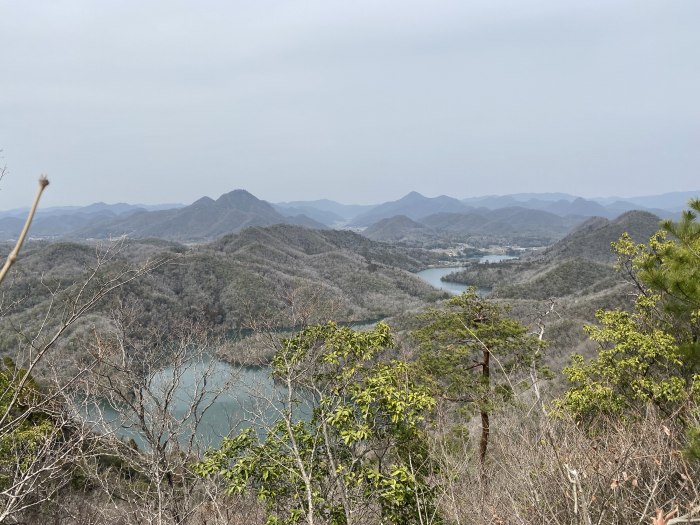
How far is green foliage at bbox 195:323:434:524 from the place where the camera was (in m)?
6.63

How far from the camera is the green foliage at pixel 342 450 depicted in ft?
21.8

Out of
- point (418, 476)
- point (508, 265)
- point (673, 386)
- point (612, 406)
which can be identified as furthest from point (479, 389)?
point (508, 265)

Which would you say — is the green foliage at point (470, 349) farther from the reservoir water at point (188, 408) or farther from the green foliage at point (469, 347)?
the reservoir water at point (188, 408)

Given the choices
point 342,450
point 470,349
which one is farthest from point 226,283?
point 342,450

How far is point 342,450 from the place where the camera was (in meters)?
7.51

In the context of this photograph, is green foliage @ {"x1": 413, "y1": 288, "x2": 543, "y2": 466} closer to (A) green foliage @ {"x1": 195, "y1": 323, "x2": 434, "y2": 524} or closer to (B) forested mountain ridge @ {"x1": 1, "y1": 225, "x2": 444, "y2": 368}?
(A) green foliage @ {"x1": 195, "y1": 323, "x2": 434, "y2": 524}

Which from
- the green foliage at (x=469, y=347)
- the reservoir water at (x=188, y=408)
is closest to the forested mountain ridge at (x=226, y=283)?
the reservoir water at (x=188, y=408)

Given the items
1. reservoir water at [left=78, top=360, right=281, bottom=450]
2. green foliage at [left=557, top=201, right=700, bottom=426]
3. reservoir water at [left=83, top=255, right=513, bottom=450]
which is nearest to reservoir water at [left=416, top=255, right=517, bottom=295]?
reservoir water at [left=83, top=255, right=513, bottom=450]

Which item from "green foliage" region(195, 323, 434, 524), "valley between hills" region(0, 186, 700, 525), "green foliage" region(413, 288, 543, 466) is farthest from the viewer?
"green foliage" region(413, 288, 543, 466)

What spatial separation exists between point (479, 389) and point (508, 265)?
5056 inches

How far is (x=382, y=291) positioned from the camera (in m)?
95.8

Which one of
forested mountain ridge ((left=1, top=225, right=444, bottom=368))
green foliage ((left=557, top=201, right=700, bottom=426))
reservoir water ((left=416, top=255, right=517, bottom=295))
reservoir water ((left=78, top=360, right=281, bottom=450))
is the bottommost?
reservoir water ((left=416, top=255, right=517, bottom=295))

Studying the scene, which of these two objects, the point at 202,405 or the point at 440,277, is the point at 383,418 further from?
the point at 440,277

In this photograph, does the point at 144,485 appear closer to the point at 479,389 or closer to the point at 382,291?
the point at 479,389
